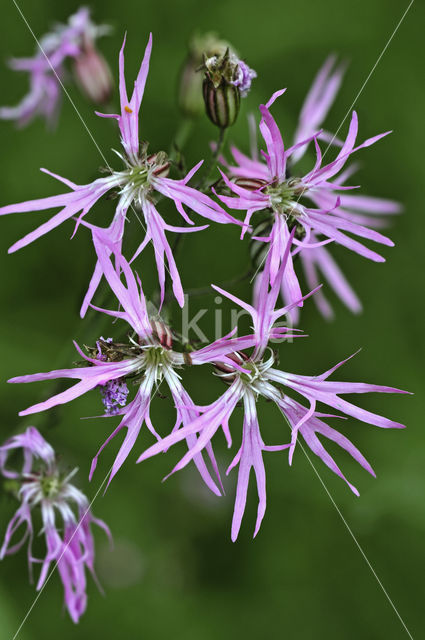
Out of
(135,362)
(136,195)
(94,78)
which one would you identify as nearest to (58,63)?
(94,78)

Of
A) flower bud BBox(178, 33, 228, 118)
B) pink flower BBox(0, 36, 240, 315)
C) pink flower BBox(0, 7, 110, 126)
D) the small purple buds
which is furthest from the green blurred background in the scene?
pink flower BBox(0, 36, 240, 315)

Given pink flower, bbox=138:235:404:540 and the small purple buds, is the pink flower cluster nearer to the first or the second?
pink flower, bbox=138:235:404:540

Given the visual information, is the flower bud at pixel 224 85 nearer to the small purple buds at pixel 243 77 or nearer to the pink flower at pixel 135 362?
the small purple buds at pixel 243 77

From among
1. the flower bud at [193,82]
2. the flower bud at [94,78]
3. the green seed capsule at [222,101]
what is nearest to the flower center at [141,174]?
the green seed capsule at [222,101]

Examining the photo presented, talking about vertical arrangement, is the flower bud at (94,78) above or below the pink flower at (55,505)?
above

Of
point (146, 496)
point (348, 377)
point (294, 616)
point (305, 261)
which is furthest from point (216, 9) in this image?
point (294, 616)

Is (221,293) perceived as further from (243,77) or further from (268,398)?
(243,77)
